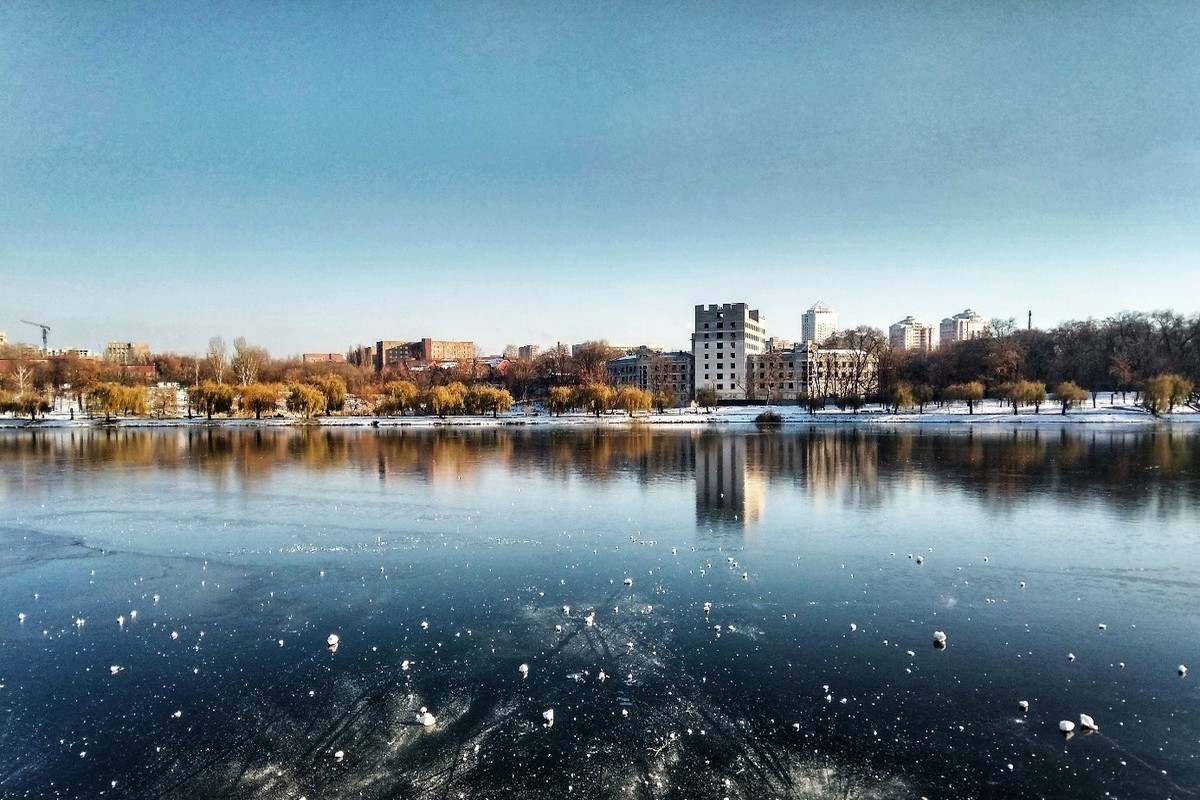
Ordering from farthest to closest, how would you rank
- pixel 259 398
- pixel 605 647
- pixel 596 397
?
pixel 259 398 → pixel 596 397 → pixel 605 647

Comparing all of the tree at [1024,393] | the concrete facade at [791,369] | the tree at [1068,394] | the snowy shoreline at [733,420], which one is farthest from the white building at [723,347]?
the tree at [1068,394]

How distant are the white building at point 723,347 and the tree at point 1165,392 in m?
60.3

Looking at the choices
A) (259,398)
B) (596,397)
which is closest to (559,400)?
(596,397)

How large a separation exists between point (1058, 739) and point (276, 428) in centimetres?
7153

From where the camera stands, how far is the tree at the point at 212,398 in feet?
262

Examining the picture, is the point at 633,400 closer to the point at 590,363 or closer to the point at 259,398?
the point at 590,363

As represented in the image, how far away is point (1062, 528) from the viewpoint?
1686cm

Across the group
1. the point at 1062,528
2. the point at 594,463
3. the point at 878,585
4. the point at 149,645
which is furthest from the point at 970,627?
the point at 594,463

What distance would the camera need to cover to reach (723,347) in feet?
400

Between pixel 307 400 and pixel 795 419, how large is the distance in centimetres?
5331

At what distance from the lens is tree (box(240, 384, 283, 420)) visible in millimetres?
80438

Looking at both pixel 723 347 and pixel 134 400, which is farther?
pixel 723 347

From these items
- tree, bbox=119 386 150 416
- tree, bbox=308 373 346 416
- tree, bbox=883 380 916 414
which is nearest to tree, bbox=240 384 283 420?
tree, bbox=308 373 346 416

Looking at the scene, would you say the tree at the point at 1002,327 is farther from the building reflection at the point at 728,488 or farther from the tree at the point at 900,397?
the building reflection at the point at 728,488
